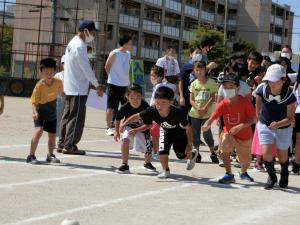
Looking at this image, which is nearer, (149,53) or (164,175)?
(164,175)

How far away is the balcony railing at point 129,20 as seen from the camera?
2562 inches

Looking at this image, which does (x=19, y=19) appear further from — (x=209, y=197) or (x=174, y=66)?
(x=209, y=197)

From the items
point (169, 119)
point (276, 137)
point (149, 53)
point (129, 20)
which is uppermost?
point (129, 20)

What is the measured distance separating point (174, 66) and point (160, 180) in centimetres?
534

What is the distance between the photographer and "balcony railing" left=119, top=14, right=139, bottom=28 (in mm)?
65062

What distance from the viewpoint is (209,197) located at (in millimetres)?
6973

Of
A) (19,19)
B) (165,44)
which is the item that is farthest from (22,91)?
(165,44)

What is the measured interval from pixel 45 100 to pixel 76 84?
Result: 1.28 meters

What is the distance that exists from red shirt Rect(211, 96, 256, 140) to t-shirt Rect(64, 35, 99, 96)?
280 centimetres

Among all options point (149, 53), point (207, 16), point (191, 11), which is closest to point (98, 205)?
point (149, 53)

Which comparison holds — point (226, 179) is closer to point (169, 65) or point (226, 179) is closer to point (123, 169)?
point (123, 169)

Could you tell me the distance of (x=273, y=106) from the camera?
786 cm

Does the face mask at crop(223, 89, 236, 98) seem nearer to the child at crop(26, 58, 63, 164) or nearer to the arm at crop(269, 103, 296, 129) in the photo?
the arm at crop(269, 103, 296, 129)

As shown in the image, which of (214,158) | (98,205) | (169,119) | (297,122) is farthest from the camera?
(214,158)
